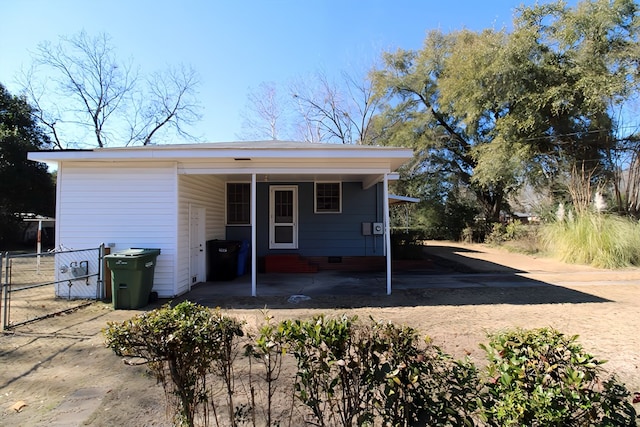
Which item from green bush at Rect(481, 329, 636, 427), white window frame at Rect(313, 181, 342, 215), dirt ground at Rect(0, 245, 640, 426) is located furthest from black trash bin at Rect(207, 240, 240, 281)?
green bush at Rect(481, 329, 636, 427)

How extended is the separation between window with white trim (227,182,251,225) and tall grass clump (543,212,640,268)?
35.8ft

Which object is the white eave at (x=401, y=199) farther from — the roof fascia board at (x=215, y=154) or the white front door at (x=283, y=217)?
the roof fascia board at (x=215, y=154)

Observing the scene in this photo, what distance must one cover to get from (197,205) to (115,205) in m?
1.81

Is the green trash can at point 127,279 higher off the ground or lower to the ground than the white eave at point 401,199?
lower

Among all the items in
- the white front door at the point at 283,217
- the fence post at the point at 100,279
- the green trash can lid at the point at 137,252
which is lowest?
the fence post at the point at 100,279

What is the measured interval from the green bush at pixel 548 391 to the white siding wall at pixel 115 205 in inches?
271

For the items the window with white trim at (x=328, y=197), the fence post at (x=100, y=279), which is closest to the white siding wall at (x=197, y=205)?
the fence post at (x=100, y=279)

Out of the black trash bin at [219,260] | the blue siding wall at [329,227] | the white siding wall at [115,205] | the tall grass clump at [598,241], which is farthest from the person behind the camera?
the blue siding wall at [329,227]

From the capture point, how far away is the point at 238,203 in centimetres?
1155

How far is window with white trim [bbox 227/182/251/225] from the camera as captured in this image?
11492 millimetres

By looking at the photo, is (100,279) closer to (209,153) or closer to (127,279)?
(127,279)

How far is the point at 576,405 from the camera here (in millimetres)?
1725

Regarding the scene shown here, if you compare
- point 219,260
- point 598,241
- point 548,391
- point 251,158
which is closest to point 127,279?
point 219,260

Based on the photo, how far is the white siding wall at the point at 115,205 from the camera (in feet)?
24.6
